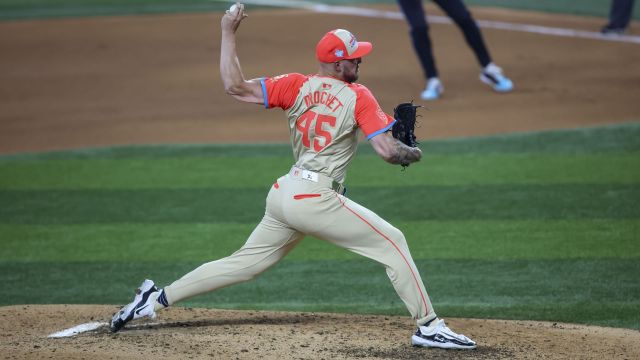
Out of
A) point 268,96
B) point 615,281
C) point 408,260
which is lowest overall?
point 615,281

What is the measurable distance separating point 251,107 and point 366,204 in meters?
4.99

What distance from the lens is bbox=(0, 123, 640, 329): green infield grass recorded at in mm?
7773

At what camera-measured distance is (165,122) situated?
13.8m

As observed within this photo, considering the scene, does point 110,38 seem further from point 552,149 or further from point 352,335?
point 352,335

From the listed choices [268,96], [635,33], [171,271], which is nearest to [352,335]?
[268,96]

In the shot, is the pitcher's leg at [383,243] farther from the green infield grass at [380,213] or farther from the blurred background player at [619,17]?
the blurred background player at [619,17]

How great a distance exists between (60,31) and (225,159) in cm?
860

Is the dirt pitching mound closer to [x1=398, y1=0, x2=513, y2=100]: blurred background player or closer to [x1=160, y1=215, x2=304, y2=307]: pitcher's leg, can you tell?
[x1=160, y1=215, x2=304, y2=307]: pitcher's leg

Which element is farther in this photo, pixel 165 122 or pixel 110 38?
pixel 110 38

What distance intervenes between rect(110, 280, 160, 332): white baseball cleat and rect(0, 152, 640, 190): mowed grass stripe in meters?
4.19

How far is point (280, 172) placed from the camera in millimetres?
11195

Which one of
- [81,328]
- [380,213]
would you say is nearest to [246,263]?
[81,328]

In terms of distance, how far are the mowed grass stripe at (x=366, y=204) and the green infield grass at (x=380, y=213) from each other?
18mm

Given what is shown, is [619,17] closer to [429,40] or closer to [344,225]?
[429,40]
